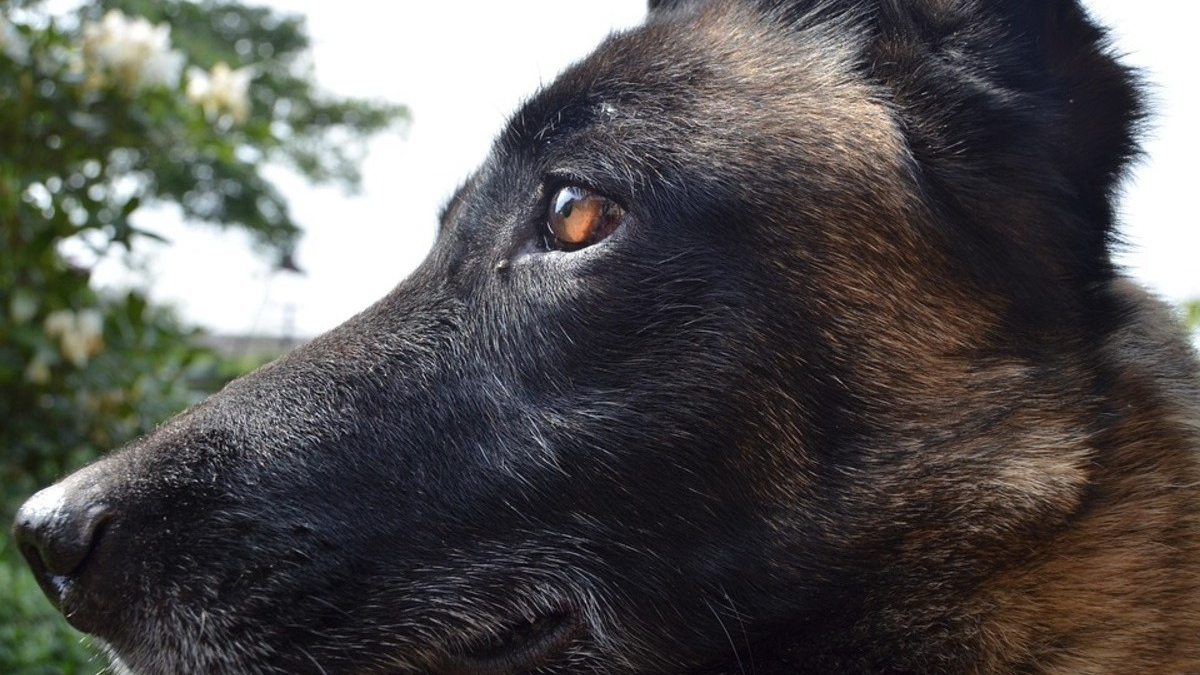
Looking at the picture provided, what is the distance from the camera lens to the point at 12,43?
453cm

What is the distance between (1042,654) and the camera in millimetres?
1973

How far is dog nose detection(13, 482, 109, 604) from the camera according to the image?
186cm

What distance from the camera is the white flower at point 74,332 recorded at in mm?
4484

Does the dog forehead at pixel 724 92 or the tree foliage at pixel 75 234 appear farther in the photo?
the tree foliage at pixel 75 234

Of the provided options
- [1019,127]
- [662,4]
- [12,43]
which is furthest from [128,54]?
[1019,127]

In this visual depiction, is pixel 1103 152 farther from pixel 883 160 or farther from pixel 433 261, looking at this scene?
pixel 433 261

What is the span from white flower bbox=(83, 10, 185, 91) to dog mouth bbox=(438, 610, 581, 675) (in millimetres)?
3784

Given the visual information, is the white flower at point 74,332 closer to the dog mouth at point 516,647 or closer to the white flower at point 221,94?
the white flower at point 221,94

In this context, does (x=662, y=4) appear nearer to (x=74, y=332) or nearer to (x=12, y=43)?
(x=74, y=332)

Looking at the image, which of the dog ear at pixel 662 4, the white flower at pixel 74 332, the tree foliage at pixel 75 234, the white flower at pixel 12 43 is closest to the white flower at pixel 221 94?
the tree foliage at pixel 75 234

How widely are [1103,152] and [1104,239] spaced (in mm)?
192

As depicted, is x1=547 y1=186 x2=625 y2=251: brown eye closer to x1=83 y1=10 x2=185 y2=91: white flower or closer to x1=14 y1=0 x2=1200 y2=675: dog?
x1=14 y1=0 x2=1200 y2=675: dog

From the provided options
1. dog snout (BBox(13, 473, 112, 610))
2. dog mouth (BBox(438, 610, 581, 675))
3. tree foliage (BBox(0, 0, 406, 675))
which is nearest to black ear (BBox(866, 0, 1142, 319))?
dog mouth (BBox(438, 610, 581, 675))

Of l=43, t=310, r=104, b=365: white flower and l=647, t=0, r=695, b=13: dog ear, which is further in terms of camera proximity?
l=43, t=310, r=104, b=365: white flower
